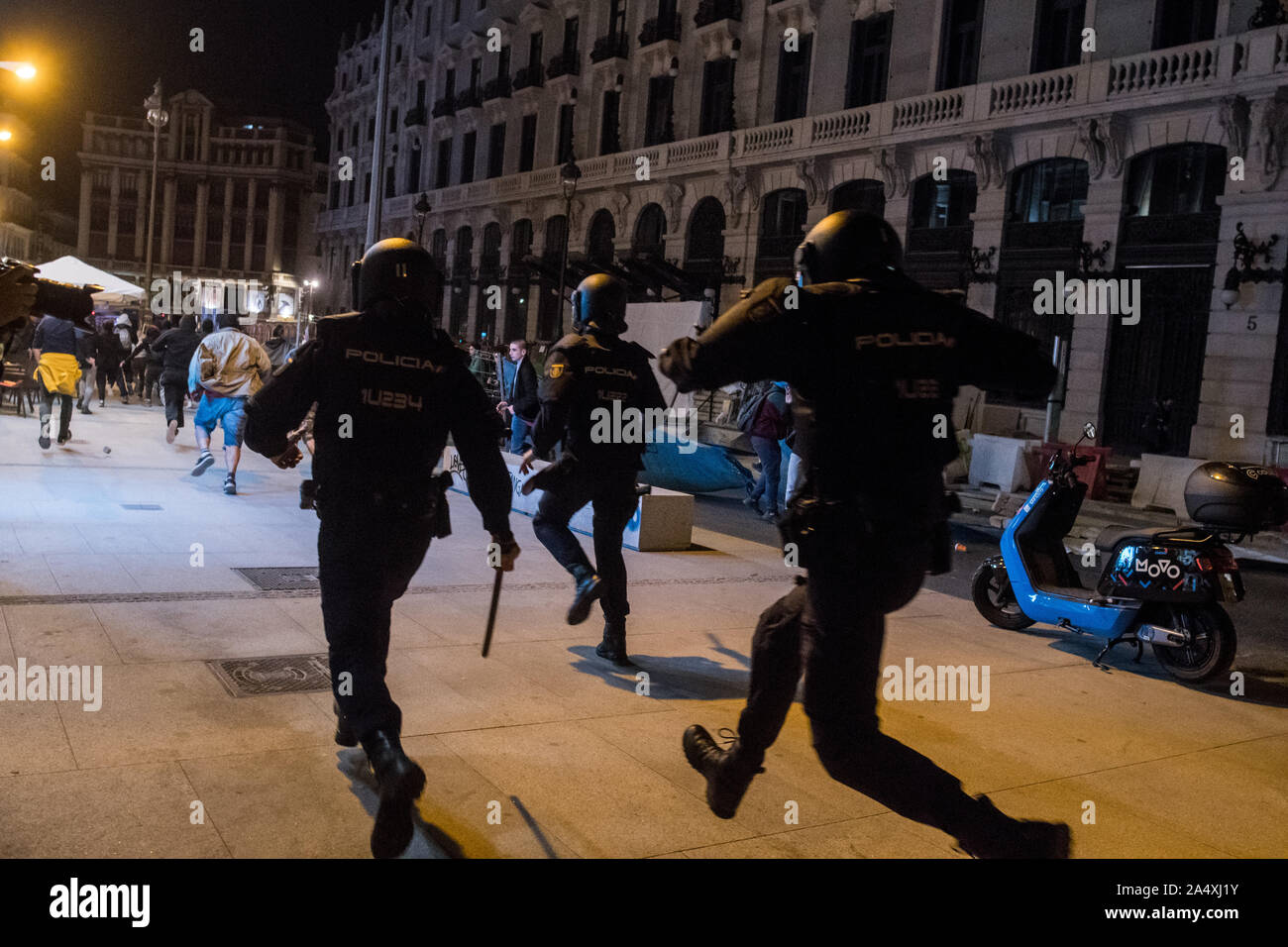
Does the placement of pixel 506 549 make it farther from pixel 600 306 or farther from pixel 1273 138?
pixel 1273 138

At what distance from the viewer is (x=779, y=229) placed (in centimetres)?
2670

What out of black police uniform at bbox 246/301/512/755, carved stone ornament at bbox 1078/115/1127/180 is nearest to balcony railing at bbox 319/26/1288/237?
carved stone ornament at bbox 1078/115/1127/180

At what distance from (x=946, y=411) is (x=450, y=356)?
1573 millimetres

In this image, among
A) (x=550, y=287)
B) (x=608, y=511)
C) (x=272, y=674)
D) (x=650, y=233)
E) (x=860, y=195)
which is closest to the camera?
(x=272, y=674)

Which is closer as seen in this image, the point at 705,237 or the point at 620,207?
the point at 705,237

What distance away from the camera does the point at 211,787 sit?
347 cm

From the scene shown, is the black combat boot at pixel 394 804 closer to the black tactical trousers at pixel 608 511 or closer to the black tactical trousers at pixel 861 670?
the black tactical trousers at pixel 861 670

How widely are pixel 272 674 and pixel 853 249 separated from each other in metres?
3.27

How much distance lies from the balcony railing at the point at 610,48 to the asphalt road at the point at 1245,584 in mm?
21707

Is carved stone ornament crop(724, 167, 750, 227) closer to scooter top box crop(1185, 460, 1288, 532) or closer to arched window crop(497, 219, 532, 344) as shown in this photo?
arched window crop(497, 219, 532, 344)

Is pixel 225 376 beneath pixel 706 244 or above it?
beneath

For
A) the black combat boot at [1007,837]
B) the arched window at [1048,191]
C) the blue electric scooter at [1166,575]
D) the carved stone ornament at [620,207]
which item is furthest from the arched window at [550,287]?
the black combat boot at [1007,837]

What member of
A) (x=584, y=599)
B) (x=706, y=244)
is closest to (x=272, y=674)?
(x=584, y=599)
